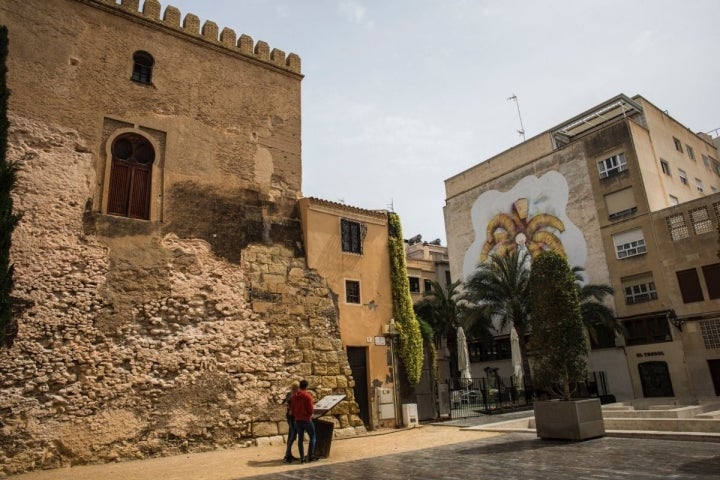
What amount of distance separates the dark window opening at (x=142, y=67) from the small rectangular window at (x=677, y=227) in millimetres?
26031

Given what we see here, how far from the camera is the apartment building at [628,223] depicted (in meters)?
23.8

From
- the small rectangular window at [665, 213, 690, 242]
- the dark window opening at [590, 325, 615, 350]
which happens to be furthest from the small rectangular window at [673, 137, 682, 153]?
the dark window opening at [590, 325, 615, 350]

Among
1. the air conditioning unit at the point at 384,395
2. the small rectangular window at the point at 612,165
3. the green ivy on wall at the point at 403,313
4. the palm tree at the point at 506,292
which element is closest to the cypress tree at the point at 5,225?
the air conditioning unit at the point at 384,395

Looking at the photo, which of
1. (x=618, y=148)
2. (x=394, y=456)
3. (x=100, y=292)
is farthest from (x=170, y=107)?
(x=618, y=148)

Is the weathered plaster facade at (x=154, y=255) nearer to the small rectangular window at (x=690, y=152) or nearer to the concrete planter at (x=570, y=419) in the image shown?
the concrete planter at (x=570, y=419)

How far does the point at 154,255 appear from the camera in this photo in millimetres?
11977

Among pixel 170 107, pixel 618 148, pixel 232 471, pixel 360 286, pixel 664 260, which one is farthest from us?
pixel 618 148

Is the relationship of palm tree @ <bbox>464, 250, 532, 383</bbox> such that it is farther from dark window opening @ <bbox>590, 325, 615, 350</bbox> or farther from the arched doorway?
the arched doorway

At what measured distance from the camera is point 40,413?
966cm

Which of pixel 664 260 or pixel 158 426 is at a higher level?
pixel 664 260

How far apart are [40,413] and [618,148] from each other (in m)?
30.7

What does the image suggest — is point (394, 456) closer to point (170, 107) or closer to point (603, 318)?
point (170, 107)

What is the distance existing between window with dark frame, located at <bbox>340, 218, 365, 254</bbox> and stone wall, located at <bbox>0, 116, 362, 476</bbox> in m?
2.85

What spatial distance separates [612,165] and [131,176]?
27473 millimetres
